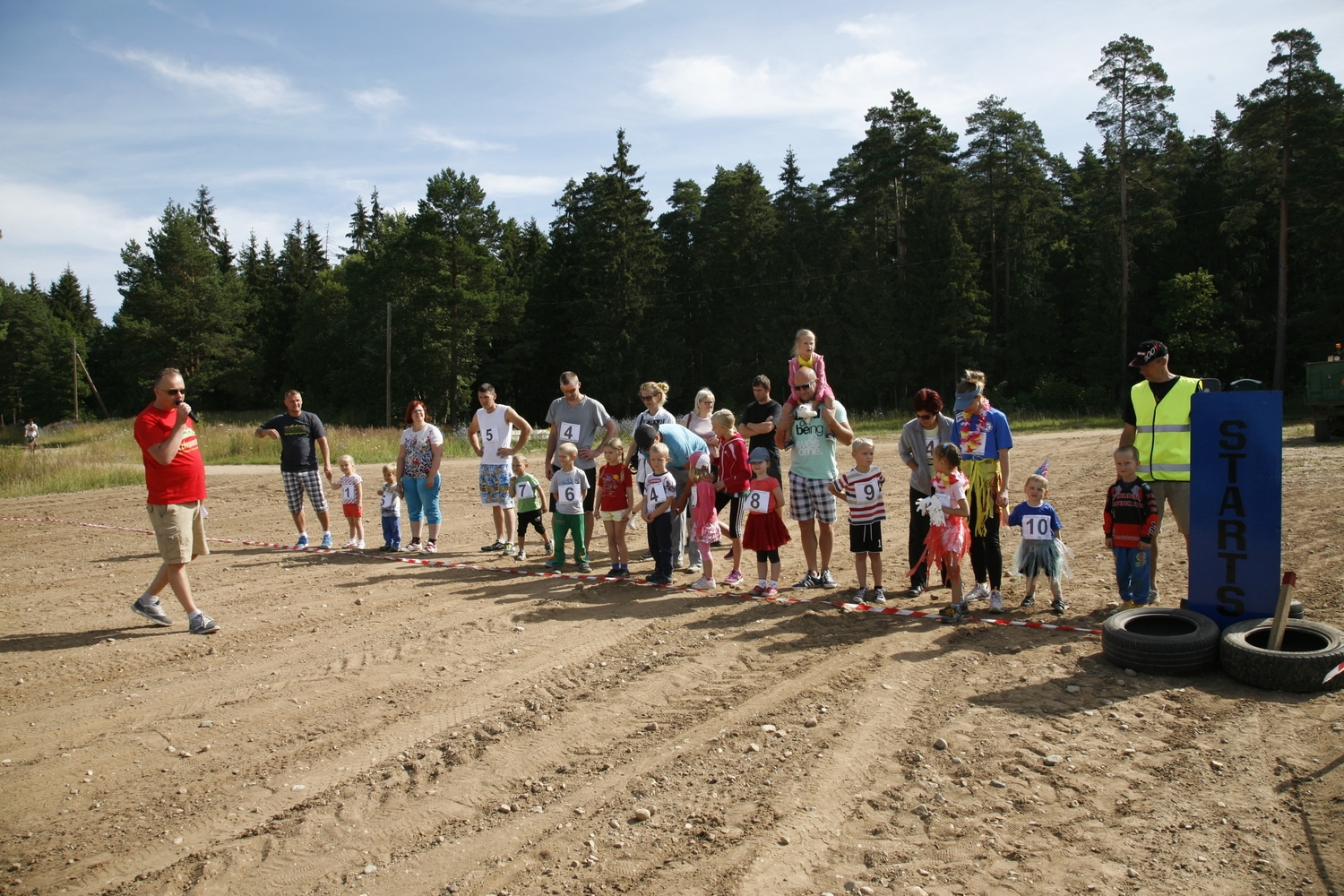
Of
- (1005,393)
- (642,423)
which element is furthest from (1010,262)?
(642,423)

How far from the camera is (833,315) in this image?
49219 millimetres

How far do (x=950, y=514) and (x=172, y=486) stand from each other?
634cm

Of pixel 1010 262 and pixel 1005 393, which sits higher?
pixel 1010 262

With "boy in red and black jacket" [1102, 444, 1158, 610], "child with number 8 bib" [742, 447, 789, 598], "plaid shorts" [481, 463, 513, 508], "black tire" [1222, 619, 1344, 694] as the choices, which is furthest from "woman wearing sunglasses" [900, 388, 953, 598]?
"plaid shorts" [481, 463, 513, 508]

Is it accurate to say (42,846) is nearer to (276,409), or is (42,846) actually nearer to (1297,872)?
(1297,872)

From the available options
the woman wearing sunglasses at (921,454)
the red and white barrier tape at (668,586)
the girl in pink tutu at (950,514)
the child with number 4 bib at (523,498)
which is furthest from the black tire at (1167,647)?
the child with number 4 bib at (523,498)

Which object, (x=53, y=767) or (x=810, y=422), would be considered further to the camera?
(x=810, y=422)

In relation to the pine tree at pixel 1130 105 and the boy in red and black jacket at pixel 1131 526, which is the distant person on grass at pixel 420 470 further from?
the pine tree at pixel 1130 105

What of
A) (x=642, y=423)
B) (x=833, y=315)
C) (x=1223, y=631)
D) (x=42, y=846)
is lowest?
(x=42, y=846)

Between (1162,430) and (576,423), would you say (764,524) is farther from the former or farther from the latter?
(1162,430)

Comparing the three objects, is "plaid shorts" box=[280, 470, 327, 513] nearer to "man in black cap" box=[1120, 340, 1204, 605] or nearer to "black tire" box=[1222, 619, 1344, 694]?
"man in black cap" box=[1120, 340, 1204, 605]

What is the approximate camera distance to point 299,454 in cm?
1070

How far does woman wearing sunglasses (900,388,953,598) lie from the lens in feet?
24.2

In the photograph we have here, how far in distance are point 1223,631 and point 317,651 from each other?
21.3 feet
